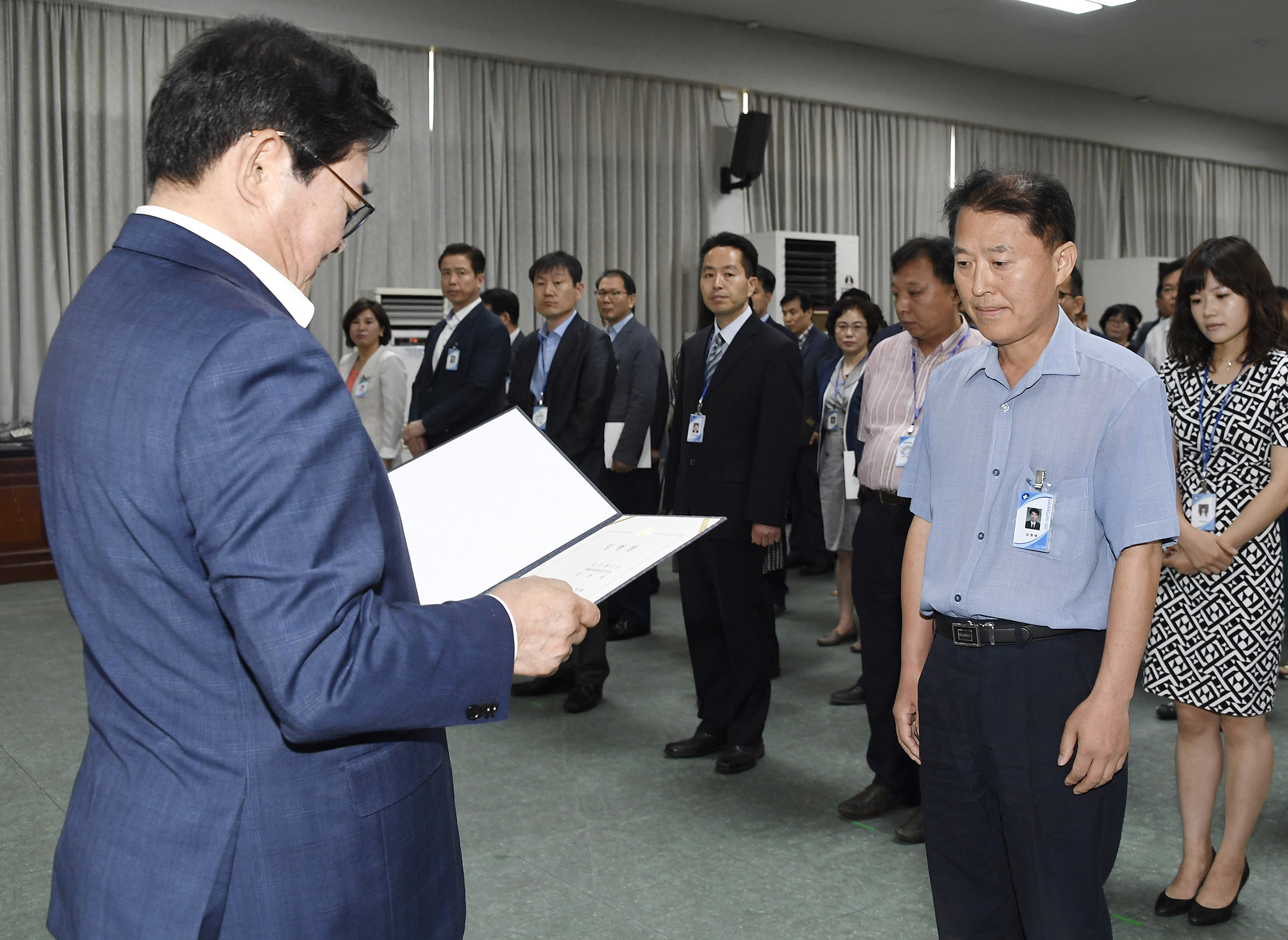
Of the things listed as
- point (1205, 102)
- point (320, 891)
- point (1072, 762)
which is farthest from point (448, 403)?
point (1205, 102)

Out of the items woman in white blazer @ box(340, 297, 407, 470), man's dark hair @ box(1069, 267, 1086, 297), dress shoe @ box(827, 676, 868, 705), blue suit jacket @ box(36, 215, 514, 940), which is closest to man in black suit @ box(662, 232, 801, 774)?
dress shoe @ box(827, 676, 868, 705)

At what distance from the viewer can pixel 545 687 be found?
4180mm

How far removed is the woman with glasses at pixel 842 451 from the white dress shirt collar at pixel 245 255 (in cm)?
382

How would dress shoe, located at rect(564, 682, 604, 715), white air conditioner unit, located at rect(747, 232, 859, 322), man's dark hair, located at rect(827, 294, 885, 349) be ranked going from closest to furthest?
dress shoe, located at rect(564, 682, 604, 715) < man's dark hair, located at rect(827, 294, 885, 349) < white air conditioner unit, located at rect(747, 232, 859, 322)

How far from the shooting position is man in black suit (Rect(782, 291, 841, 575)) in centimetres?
630

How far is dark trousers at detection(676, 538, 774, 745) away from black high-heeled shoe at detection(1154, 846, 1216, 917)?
49.2 inches

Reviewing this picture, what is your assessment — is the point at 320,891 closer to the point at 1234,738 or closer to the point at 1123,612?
the point at 1123,612

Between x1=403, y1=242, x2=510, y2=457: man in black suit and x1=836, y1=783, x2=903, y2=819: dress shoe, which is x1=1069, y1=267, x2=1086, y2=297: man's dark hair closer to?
x1=836, y1=783, x2=903, y2=819: dress shoe

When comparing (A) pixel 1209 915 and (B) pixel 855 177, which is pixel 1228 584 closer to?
(A) pixel 1209 915

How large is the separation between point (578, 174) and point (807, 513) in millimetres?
3165

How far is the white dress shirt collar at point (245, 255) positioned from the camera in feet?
3.18

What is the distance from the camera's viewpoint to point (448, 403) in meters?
4.82

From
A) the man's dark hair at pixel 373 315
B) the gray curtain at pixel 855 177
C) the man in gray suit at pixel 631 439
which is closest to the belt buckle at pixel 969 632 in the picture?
the man in gray suit at pixel 631 439

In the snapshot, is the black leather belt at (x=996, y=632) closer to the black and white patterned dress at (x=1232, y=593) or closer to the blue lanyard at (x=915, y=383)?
the black and white patterned dress at (x=1232, y=593)
